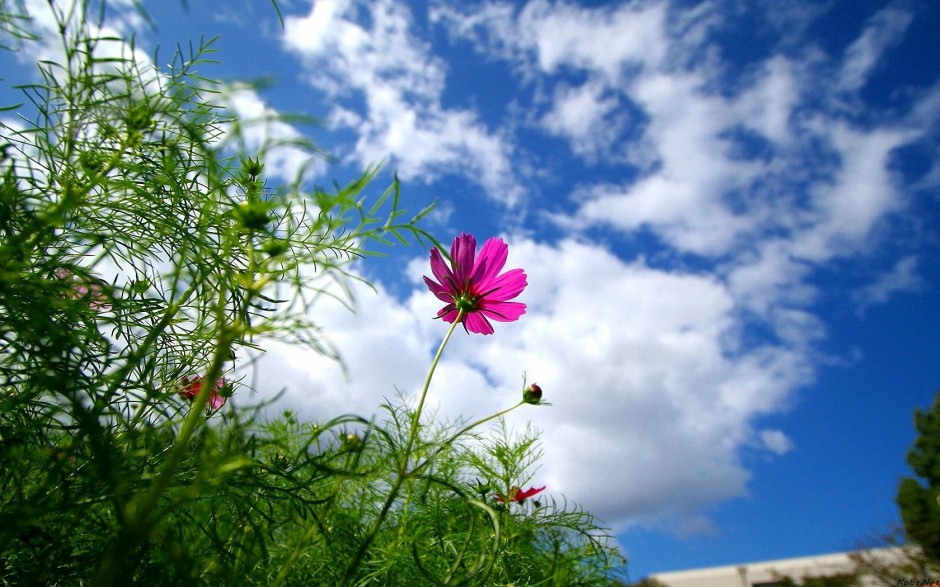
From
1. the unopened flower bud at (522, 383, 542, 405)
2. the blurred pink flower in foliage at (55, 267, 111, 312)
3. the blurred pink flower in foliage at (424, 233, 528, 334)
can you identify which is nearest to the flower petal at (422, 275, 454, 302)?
the blurred pink flower in foliage at (424, 233, 528, 334)

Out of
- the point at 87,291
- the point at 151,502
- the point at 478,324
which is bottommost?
the point at 151,502

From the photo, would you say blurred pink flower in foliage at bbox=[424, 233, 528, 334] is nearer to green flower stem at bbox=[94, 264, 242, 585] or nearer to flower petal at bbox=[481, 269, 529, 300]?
flower petal at bbox=[481, 269, 529, 300]

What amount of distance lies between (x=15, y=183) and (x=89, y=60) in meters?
0.15

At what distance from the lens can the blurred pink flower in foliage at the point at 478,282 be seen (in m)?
0.88

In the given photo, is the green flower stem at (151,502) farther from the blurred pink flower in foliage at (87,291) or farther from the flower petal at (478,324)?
the flower petal at (478,324)

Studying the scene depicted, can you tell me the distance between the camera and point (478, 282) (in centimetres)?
89

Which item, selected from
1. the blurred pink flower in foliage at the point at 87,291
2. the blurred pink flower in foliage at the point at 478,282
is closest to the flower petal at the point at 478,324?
the blurred pink flower in foliage at the point at 478,282

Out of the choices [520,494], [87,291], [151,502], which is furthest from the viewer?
[520,494]

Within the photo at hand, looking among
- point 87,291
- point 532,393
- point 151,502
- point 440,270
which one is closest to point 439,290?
point 440,270

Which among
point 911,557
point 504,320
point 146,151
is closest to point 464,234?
point 504,320

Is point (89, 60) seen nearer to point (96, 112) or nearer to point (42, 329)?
point (96, 112)

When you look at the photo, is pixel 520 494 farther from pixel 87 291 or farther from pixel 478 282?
pixel 87 291

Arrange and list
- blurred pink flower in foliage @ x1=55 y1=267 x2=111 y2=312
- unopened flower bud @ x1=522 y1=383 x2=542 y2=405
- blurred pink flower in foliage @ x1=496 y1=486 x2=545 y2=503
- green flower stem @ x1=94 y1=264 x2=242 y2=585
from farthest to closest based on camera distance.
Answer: blurred pink flower in foliage @ x1=496 y1=486 x2=545 y2=503, unopened flower bud @ x1=522 y1=383 x2=542 y2=405, blurred pink flower in foliage @ x1=55 y1=267 x2=111 y2=312, green flower stem @ x1=94 y1=264 x2=242 y2=585

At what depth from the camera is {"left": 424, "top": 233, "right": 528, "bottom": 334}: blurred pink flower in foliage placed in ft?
2.88
